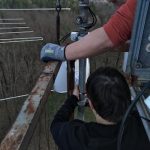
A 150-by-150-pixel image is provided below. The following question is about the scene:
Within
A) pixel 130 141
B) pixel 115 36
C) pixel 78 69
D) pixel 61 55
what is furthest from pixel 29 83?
pixel 130 141

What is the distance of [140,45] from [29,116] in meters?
0.38

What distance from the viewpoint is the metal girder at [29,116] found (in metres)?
0.86

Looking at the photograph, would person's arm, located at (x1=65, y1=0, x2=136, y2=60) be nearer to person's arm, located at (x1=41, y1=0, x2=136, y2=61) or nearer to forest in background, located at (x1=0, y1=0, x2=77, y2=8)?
person's arm, located at (x1=41, y1=0, x2=136, y2=61)

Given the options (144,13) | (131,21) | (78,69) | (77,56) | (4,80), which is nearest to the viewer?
(144,13)

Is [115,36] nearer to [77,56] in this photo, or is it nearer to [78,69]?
[77,56]

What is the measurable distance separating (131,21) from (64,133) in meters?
0.41

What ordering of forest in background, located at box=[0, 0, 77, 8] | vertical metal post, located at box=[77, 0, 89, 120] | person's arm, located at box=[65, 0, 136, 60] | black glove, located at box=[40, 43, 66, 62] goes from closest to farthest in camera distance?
person's arm, located at box=[65, 0, 136, 60], black glove, located at box=[40, 43, 66, 62], vertical metal post, located at box=[77, 0, 89, 120], forest in background, located at box=[0, 0, 77, 8]

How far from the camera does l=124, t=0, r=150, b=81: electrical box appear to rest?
1.04 m

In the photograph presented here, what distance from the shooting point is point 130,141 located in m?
1.04

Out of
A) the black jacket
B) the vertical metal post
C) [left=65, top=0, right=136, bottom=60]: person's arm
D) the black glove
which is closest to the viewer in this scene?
the black jacket

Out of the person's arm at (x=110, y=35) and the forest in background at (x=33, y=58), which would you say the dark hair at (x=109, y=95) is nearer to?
the person's arm at (x=110, y=35)

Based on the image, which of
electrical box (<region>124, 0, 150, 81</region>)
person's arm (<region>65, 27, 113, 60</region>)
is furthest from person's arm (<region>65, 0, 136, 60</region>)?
electrical box (<region>124, 0, 150, 81</region>)

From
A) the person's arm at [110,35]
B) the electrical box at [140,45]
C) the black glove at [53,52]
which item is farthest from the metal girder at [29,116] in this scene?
the electrical box at [140,45]

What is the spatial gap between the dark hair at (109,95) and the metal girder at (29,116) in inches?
7.0
